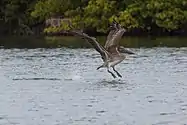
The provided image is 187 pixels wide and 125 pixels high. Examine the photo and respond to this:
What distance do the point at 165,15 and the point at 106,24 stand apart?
7382 mm

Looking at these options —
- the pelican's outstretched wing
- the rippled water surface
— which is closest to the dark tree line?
the rippled water surface

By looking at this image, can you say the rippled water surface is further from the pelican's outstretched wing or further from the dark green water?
the dark green water

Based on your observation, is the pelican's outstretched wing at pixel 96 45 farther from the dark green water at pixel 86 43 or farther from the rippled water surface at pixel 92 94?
the dark green water at pixel 86 43

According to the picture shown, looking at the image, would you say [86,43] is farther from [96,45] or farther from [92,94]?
[92,94]

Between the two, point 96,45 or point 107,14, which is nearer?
point 96,45

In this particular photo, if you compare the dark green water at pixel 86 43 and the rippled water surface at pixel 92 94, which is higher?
the rippled water surface at pixel 92 94

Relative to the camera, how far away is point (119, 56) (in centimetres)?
2622

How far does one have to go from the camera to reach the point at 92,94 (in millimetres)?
21781

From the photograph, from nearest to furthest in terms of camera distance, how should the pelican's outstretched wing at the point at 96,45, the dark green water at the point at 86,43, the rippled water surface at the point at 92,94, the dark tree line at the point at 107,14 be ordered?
the rippled water surface at the point at 92,94, the pelican's outstretched wing at the point at 96,45, the dark green water at the point at 86,43, the dark tree line at the point at 107,14

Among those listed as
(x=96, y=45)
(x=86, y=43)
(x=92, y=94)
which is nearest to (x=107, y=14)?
(x=86, y=43)

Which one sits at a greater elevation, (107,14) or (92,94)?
(92,94)

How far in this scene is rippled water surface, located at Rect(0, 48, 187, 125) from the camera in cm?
1714

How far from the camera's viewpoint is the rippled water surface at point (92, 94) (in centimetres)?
1714

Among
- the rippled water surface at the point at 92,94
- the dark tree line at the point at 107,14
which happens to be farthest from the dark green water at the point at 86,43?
the rippled water surface at the point at 92,94
